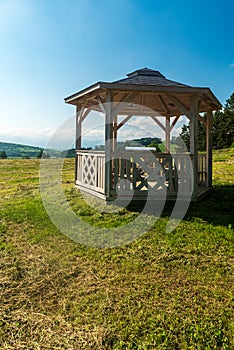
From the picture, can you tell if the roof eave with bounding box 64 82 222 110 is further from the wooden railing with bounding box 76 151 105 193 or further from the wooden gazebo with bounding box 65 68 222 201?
the wooden railing with bounding box 76 151 105 193

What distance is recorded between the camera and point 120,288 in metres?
3.52

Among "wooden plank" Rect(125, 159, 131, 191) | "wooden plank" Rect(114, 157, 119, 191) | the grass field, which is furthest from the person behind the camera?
"wooden plank" Rect(125, 159, 131, 191)

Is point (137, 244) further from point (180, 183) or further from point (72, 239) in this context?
point (180, 183)

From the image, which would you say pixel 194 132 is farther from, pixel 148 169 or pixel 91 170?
pixel 91 170

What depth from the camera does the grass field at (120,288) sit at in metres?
2.70

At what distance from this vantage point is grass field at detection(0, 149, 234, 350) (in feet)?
8.85

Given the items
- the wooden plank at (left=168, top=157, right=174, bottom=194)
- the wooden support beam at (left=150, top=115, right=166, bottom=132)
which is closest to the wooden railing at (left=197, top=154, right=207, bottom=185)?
the wooden plank at (left=168, top=157, right=174, bottom=194)

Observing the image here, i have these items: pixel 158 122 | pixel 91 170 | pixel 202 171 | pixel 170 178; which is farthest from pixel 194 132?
pixel 158 122

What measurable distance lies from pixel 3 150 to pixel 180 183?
22553mm

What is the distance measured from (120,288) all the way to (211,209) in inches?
156

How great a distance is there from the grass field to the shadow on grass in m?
0.06

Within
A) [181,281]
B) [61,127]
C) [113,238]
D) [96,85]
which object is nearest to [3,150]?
[61,127]

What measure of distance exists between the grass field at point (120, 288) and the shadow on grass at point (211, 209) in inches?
2.6

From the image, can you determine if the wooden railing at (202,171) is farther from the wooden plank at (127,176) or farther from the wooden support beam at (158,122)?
the wooden plank at (127,176)
